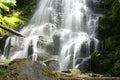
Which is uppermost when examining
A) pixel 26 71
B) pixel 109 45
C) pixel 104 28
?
pixel 104 28

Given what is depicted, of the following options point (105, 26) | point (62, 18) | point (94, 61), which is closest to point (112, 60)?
point (94, 61)

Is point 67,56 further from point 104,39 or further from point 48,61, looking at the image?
point 104,39

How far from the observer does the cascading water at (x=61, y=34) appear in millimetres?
18234

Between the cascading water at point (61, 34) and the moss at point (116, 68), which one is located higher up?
the cascading water at point (61, 34)

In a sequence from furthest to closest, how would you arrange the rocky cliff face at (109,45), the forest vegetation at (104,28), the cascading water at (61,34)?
the cascading water at (61,34), the forest vegetation at (104,28), the rocky cliff face at (109,45)

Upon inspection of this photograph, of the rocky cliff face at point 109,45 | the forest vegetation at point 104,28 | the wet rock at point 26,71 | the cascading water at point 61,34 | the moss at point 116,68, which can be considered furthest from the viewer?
the cascading water at point 61,34

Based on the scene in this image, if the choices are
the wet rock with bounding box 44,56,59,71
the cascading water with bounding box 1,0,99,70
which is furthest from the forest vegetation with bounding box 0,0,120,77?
the wet rock with bounding box 44,56,59,71

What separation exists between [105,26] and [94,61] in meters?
4.31

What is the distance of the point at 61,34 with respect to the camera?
20.6 m

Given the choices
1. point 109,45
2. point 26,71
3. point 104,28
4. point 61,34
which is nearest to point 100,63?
point 109,45

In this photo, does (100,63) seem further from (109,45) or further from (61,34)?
(61,34)

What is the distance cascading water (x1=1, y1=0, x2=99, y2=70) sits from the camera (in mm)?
18234

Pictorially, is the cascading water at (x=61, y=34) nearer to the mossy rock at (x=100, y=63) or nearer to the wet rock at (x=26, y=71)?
the mossy rock at (x=100, y=63)

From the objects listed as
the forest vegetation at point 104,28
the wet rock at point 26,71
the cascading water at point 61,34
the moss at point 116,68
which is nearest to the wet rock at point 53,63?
the cascading water at point 61,34
